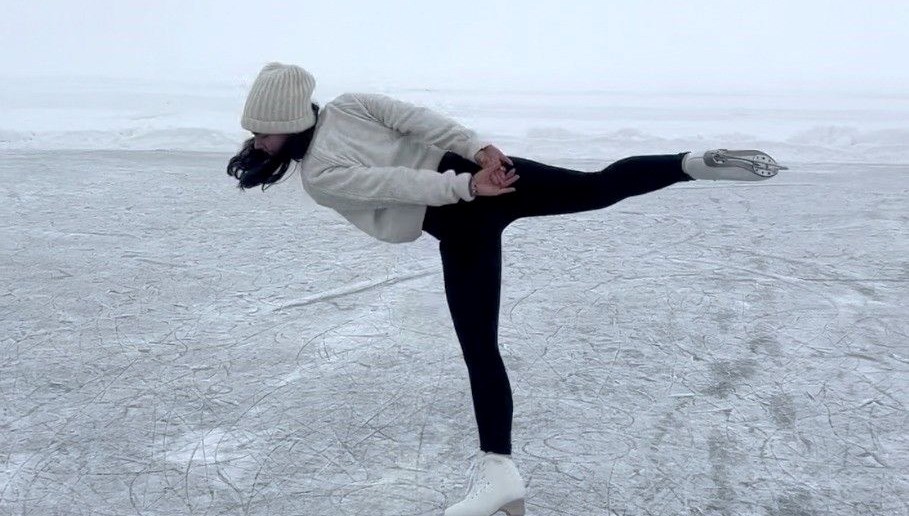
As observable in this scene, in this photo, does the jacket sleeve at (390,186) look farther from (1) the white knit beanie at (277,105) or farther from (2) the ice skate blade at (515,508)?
(2) the ice skate blade at (515,508)

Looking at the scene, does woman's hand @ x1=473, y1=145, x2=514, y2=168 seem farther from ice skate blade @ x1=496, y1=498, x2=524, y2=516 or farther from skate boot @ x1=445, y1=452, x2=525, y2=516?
ice skate blade @ x1=496, y1=498, x2=524, y2=516

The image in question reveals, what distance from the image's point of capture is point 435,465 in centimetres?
286

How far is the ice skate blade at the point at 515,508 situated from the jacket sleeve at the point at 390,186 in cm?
84

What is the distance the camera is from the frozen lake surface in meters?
2.74

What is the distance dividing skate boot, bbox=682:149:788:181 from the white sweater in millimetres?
545

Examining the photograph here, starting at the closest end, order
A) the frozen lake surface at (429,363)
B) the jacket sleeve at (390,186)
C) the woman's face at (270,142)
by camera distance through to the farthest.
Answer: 1. the jacket sleeve at (390,186)
2. the woman's face at (270,142)
3. the frozen lake surface at (429,363)

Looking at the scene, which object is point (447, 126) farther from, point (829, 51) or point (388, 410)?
point (829, 51)

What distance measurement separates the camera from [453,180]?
2.27 m

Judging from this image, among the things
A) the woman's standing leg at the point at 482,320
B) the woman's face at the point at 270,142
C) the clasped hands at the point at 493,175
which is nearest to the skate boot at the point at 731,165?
the clasped hands at the point at 493,175

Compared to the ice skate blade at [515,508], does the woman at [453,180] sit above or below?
above

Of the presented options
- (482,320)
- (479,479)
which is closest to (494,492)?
(479,479)

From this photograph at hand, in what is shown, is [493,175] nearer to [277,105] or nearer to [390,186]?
[390,186]

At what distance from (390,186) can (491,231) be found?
34 centimetres

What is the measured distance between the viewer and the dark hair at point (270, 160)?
2.43 metres
